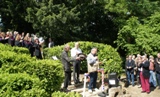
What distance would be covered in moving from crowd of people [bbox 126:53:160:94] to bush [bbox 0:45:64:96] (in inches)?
202

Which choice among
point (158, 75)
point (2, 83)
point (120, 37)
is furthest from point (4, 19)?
point (2, 83)

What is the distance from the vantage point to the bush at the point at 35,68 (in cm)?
799

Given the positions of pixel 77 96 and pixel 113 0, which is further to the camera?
pixel 113 0

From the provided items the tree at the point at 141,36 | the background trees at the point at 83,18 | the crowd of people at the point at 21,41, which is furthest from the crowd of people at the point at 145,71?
the crowd of people at the point at 21,41

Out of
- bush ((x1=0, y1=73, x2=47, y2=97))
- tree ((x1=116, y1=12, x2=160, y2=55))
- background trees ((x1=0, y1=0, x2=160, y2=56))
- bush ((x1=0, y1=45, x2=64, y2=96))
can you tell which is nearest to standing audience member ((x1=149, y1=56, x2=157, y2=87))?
tree ((x1=116, y1=12, x2=160, y2=55))

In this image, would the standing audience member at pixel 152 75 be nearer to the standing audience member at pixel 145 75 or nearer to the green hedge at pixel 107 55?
the standing audience member at pixel 145 75

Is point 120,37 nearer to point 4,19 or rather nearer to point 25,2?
point 25,2

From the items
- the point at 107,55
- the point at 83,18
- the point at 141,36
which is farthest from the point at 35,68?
the point at 83,18

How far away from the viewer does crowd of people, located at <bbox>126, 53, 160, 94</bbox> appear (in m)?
12.7

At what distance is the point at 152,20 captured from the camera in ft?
60.0

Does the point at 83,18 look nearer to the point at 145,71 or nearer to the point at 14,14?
the point at 14,14

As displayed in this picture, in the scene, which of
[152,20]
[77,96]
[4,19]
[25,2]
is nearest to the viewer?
[77,96]

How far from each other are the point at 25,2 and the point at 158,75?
12.2 meters

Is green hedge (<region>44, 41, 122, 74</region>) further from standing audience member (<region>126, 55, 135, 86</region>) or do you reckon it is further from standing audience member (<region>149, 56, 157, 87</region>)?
standing audience member (<region>149, 56, 157, 87</region>)
